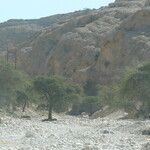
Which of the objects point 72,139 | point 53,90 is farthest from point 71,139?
point 53,90

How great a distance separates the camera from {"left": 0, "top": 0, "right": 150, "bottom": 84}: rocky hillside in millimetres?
93750

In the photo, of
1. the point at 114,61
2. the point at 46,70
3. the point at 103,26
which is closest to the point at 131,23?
the point at 114,61

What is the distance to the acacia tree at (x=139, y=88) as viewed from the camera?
4491cm

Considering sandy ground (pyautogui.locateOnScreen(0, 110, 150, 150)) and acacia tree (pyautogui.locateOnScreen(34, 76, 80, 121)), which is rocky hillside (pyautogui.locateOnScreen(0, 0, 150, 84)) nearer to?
acacia tree (pyautogui.locateOnScreen(34, 76, 80, 121))

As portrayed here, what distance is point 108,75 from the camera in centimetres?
9606

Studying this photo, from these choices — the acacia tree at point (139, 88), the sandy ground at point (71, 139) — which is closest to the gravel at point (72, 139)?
the sandy ground at point (71, 139)

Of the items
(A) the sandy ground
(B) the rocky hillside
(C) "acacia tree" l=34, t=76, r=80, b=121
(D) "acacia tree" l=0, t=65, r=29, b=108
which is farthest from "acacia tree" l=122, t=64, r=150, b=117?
(B) the rocky hillside

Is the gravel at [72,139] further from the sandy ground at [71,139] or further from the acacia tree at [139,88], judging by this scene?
the acacia tree at [139,88]

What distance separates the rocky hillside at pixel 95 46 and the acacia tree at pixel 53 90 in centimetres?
1806

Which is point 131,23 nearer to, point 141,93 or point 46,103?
point 46,103

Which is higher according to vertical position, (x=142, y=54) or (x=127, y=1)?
(x=127, y=1)

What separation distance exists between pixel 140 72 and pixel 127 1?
8799 centimetres

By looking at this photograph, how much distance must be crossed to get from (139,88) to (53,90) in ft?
56.6

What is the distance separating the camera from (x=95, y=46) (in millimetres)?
104562
